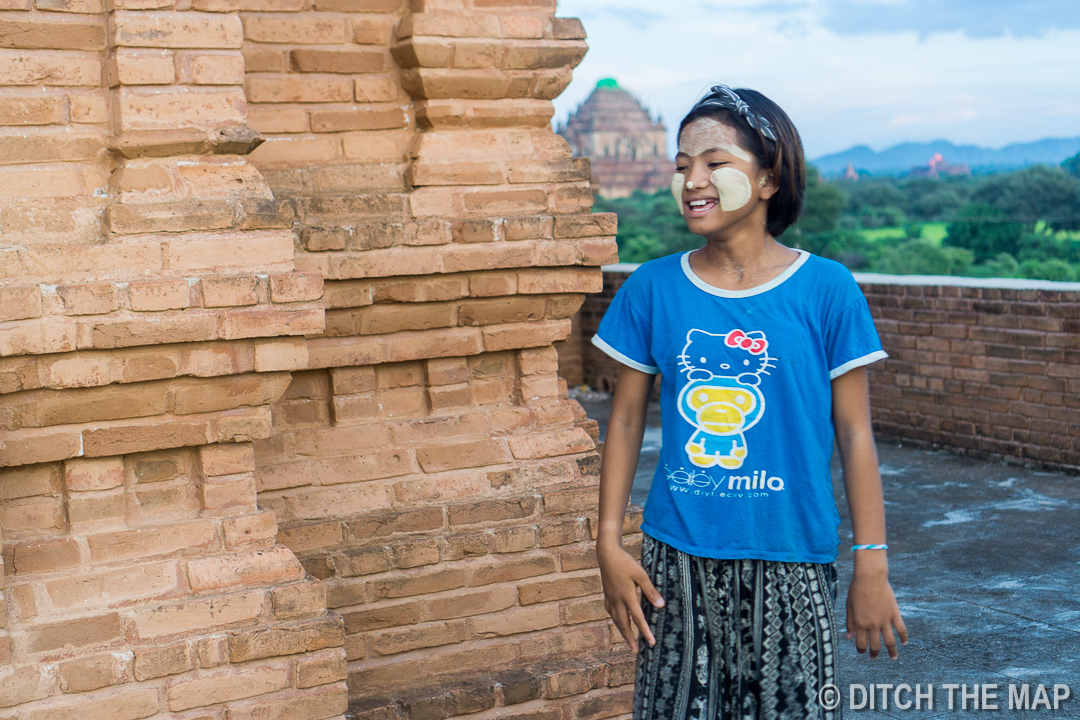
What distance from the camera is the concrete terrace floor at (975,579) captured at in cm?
395

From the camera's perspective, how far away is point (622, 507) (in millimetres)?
2279

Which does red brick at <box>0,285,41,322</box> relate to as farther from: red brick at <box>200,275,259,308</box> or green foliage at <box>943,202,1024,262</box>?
green foliage at <box>943,202,1024,262</box>

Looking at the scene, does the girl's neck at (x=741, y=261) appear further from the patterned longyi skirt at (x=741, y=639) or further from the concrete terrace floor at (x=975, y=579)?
the concrete terrace floor at (x=975, y=579)

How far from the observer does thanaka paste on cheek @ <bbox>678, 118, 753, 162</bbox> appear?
2.23 metres

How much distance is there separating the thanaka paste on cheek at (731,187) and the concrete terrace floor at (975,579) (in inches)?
84.0

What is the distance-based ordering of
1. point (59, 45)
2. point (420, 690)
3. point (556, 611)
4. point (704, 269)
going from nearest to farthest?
point (704, 269)
point (59, 45)
point (420, 690)
point (556, 611)

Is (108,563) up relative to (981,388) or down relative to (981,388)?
up

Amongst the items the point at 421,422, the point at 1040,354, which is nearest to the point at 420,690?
the point at 421,422

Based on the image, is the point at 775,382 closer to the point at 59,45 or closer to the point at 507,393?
the point at 507,393

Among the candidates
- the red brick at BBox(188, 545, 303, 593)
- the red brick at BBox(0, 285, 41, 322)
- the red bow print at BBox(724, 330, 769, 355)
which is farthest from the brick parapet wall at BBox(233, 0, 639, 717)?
the red bow print at BBox(724, 330, 769, 355)

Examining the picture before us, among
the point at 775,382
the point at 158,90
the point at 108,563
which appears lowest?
the point at 108,563

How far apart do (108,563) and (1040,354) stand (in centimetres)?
620

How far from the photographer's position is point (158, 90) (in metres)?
2.64

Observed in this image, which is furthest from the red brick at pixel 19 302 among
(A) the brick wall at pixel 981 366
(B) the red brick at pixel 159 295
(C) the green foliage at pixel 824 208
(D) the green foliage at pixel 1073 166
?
(D) the green foliage at pixel 1073 166
